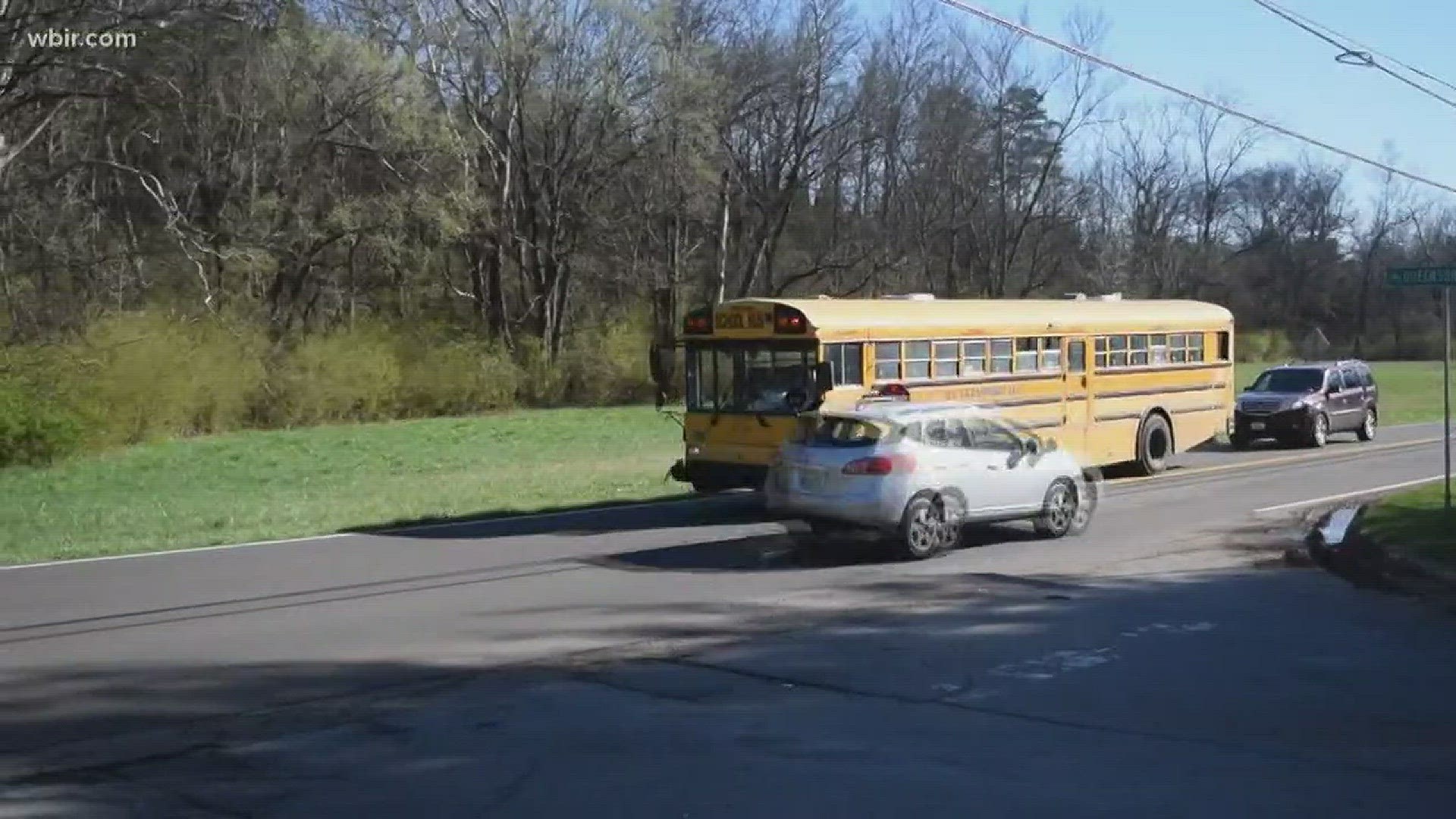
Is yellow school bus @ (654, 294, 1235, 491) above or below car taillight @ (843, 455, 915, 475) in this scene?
above

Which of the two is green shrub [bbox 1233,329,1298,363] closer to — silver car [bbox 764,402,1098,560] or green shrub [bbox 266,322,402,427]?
green shrub [bbox 266,322,402,427]

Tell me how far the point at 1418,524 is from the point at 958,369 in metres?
6.34

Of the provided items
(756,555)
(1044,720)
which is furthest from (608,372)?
(1044,720)

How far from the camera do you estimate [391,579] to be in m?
15.5

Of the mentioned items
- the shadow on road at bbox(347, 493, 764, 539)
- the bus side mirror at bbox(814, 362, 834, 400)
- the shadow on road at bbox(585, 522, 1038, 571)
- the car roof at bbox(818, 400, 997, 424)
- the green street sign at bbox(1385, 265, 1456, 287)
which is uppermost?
the green street sign at bbox(1385, 265, 1456, 287)

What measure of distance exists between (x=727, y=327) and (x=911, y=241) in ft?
163

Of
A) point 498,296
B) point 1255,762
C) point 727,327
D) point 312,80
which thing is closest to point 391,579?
point 727,327

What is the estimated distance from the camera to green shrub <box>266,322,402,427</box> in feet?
142

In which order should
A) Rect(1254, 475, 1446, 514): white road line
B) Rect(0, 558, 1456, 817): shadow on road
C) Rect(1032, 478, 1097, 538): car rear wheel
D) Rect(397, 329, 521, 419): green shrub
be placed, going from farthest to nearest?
Rect(397, 329, 521, 419): green shrub < Rect(1254, 475, 1446, 514): white road line < Rect(1032, 478, 1097, 538): car rear wheel < Rect(0, 558, 1456, 817): shadow on road

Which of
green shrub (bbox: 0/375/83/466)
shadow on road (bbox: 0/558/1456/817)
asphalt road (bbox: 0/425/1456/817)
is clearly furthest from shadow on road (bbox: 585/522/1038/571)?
green shrub (bbox: 0/375/83/466)

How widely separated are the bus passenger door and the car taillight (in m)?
8.15

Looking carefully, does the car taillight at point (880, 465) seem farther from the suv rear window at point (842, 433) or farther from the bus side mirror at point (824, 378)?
the bus side mirror at point (824, 378)

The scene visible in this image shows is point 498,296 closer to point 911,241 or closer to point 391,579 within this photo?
point 911,241

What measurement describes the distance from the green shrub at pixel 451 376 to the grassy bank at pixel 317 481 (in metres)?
3.44
